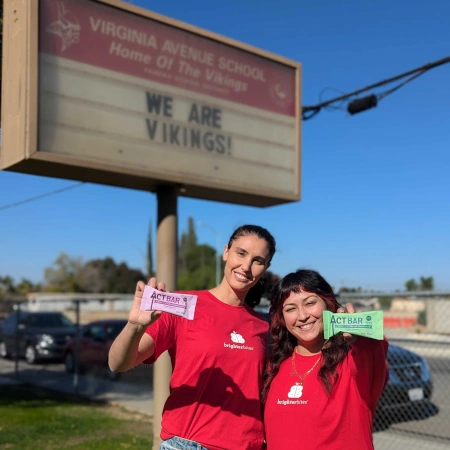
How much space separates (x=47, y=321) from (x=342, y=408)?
16350 mm

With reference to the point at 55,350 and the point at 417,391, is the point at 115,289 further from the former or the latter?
the point at 417,391

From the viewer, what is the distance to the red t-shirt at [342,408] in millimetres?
2295

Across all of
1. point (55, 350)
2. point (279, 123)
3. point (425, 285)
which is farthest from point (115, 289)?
point (279, 123)

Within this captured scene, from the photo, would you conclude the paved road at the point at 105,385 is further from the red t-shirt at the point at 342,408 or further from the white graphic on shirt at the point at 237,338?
the red t-shirt at the point at 342,408


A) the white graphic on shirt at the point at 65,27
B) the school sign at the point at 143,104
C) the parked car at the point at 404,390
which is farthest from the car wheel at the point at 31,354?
the white graphic on shirt at the point at 65,27

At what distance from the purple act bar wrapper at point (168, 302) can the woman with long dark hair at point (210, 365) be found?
0.29 feet

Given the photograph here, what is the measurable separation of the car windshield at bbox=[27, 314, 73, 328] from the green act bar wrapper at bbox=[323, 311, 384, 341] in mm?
15908

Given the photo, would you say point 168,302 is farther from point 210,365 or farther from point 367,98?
point 367,98

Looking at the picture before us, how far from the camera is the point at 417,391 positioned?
26.2 ft

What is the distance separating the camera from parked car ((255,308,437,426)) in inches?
304

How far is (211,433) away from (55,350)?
47.1 feet

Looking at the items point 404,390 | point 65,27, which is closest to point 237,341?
point 65,27

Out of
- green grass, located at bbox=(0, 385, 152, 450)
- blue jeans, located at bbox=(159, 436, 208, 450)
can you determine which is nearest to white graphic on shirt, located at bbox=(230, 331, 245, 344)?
blue jeans, located at bbox=(159, 436, 208, 450)

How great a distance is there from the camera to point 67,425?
7.59m
